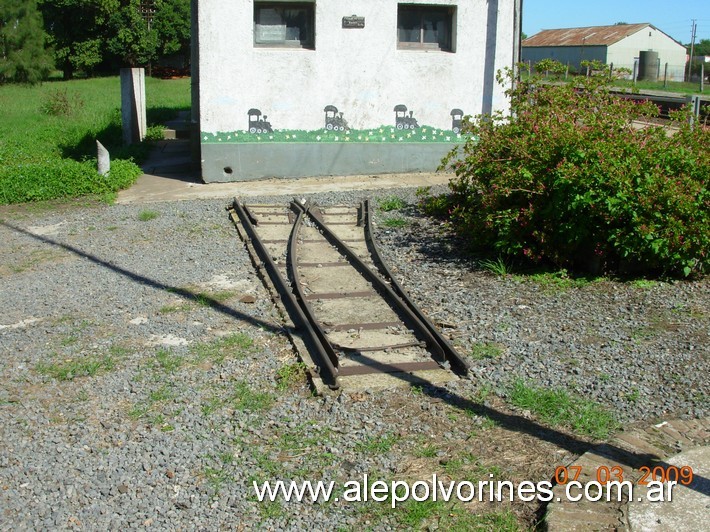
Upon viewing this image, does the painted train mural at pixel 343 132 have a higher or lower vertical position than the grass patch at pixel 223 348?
higher

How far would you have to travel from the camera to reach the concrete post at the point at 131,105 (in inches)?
811

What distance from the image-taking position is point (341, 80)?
15.9 metres

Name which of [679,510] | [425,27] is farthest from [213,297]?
[425,27]

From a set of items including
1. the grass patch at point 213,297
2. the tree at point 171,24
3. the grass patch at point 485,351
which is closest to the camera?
the grass patch at point 485,351

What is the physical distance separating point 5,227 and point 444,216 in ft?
22.5

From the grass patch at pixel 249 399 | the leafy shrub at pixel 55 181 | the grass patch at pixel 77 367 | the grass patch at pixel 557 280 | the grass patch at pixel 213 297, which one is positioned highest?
the leafy shrub at pixel 55 181

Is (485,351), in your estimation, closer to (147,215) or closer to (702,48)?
(147,215)

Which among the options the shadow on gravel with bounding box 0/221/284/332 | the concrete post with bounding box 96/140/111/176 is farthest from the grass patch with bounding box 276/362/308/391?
the concrete post with bounding box 96/140/111/176

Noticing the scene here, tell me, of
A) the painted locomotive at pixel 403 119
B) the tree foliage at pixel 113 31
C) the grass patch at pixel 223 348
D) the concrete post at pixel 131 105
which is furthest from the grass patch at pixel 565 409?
the tree foliage at pixel 113 31

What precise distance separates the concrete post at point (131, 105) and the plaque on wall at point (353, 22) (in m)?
7.38

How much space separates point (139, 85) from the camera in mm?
20828

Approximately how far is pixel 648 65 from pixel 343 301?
64930mm

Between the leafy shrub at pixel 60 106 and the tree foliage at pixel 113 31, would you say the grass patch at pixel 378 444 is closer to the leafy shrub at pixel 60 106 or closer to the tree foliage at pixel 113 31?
the leafy shrub at pixel 60 106

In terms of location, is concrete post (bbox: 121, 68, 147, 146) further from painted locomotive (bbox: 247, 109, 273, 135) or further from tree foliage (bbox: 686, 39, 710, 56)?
tree foliage (bbox: 686, 39, 710, 56)
